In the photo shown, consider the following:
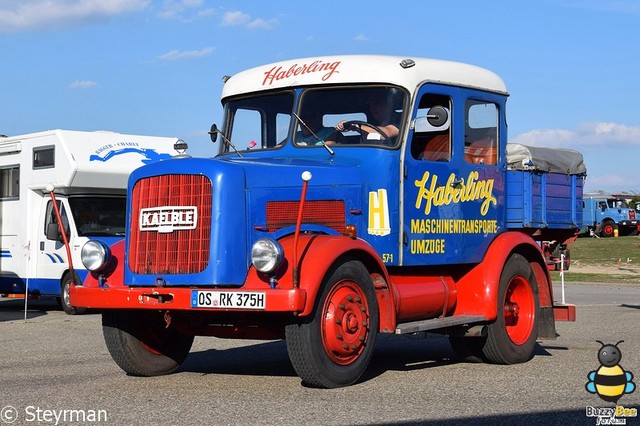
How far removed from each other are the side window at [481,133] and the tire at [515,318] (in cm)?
110

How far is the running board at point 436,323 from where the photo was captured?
31.0 ft

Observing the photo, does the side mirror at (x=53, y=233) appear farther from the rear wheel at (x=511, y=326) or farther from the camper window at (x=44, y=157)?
the rear wheel at (x=511, y=326)

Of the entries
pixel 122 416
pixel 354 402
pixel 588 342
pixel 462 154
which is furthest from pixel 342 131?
pixel 588 342

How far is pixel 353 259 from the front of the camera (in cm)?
911

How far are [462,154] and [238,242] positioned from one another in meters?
3.12

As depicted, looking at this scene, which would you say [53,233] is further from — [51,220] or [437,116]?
[437,116]

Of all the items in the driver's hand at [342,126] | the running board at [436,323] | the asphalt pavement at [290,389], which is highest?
→ the driver's hand at [342,126]

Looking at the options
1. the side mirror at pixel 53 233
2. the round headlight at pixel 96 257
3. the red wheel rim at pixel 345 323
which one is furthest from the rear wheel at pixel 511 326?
the side mirror at pixel 53 233

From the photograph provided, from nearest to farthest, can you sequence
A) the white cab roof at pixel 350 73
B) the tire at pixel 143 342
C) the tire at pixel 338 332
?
1. the tire at pixel 338 332
2. the tire at pixel 143 342
3. the white cab roof at pixel 350 73

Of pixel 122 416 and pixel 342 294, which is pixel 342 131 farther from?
pixel 122 416

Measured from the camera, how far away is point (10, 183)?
68.1 ft

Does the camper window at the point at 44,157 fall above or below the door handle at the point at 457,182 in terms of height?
above

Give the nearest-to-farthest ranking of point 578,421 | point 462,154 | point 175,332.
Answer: point 578,421 → point 175,332 → point 462,154

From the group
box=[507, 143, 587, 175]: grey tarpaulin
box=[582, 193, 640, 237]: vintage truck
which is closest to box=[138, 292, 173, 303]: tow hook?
box=[507, 143, 587, 175]: grey tarpaulin
